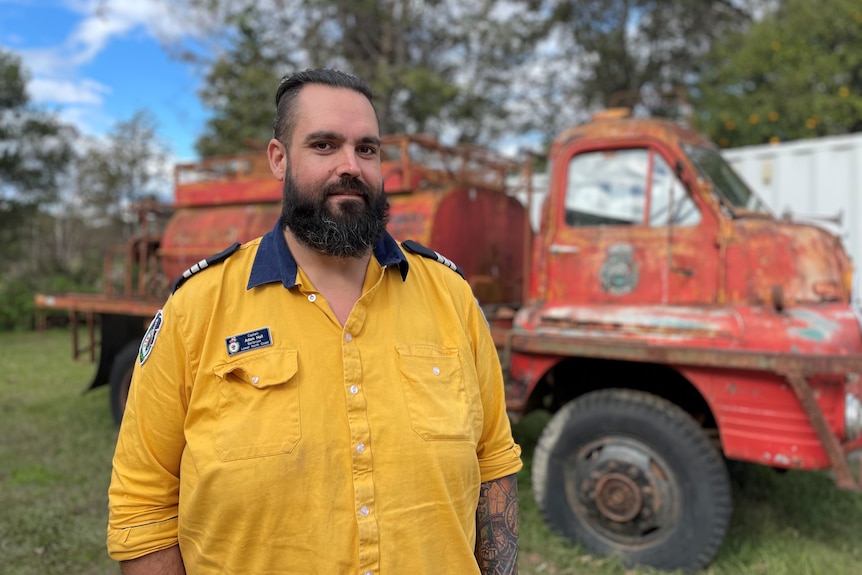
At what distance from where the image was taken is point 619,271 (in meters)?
3.98

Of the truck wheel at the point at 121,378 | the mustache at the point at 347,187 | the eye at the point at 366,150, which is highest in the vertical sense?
the eye at the point at 366,150

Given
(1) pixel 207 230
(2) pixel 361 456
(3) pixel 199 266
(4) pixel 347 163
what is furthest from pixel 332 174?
(1) pixel 207 230

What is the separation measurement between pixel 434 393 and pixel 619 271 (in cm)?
265

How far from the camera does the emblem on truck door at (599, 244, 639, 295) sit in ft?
13.0

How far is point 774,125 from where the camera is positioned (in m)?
9.73

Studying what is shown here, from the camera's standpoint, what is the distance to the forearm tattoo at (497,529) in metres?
1.78

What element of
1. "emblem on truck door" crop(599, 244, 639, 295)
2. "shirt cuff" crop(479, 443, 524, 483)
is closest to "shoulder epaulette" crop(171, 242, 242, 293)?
"shirt cuff" crop(479, 443, 524, 483)

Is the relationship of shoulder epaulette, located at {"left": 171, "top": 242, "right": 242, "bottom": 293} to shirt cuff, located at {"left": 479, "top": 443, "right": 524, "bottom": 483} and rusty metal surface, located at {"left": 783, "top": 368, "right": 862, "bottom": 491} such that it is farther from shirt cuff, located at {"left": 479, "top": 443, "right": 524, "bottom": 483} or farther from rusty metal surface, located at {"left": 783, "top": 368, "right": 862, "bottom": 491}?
rusty metal surface, located at {"left": 783, "top": 368, "right": 862, "bottom": 491}

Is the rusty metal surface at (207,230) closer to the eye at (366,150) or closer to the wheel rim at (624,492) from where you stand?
the wheel rim at (624,492)

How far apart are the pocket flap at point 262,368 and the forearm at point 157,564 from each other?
0.44 metres

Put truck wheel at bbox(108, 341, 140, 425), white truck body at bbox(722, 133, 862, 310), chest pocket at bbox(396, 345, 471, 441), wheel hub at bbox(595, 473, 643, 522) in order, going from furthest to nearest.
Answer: white truck body at bbox(722, 133, 862, 310)
truck wheel at bbox(108, 341, 140, 425)
wheel hub at bbox(595, 473, 643, 522)
chest pocket at bbox(396, 345, 471, 441)

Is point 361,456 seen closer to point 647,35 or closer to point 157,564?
point 157,564

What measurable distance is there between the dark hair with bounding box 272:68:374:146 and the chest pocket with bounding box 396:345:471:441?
2.04 ft

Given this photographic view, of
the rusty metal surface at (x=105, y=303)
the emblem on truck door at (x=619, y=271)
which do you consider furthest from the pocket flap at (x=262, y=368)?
the rusty metal surface at (x=105, y=303)
